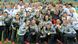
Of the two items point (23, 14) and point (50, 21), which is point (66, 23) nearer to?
point (50, 21)

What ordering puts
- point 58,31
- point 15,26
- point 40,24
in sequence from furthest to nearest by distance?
1. point 15,26
2. point 40,24
3. point 58,31

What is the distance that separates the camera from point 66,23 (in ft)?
37.6

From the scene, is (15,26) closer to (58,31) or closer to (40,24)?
(40,24)

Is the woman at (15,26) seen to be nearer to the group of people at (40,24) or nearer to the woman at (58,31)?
the group of people at (40,24)

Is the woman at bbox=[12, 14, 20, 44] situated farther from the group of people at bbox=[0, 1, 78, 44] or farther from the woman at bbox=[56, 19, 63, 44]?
the woman at bbox=[56, 19, 63, 44]

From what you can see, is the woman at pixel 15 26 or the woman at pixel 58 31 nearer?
the woman at pixel 58 31

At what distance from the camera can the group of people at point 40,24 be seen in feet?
37.4

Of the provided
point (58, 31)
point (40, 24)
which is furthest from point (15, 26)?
point (58, 31)

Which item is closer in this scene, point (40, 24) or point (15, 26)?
point (40, 24)

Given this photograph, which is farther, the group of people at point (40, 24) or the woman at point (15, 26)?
the woman at point (15, 26)

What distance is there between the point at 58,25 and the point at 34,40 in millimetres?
1219

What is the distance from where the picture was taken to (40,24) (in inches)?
460

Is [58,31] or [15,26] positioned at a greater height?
[58,31]

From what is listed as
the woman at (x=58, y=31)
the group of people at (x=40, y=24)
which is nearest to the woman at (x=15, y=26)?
the group of people at (x=40, y=24)
